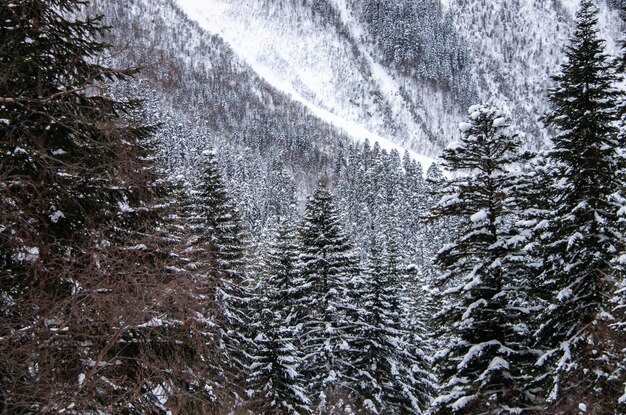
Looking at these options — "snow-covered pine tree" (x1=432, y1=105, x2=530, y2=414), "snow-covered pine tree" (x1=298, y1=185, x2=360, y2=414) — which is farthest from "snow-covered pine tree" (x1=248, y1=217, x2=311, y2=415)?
"snow-covered pine tree" (x1=432, y1=105, x2=530, y2=414)

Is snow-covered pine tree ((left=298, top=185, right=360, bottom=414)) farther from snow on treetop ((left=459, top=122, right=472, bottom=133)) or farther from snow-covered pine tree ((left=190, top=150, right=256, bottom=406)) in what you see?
snow on treetop ((left=459, top=122, right=472, bottom=133))

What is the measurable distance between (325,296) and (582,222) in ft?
36.1

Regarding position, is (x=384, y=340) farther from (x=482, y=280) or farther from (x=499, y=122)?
(x=499, y=122)

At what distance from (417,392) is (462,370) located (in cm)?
1234

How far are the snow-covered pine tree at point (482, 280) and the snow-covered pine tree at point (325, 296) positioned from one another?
7.38 m

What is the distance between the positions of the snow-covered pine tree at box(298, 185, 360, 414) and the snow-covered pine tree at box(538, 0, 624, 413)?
9.16 m

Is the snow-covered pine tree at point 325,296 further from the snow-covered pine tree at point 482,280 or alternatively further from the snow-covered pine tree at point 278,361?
the snow-covered pine tree at point 482,280

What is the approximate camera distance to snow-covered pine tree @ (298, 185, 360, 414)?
64.8 ft

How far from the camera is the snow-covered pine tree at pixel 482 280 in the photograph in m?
11.6

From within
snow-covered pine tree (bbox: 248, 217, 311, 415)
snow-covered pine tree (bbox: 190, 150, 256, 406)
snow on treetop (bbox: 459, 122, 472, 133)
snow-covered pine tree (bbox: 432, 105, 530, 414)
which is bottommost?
snow-covered pine tree (bbox: 248, 217, 311, 415)

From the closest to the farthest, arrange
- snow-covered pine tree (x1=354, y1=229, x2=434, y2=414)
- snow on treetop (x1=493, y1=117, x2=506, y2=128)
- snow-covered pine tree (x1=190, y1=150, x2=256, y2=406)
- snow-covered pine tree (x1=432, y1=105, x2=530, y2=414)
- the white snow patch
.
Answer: the white snow patch → snow-covered pine tree (x1=432, y1=105, x2=530, y2=414) → snow on treetop (x1=493, y1=117, x2=506, y2=128) → snow-covered pine tree (x1=190, y1=150, x2=256, y2=406) → snow-covered pine tree (x1=354, y1=229, x2=434, y2=414)

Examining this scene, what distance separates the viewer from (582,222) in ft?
42.4

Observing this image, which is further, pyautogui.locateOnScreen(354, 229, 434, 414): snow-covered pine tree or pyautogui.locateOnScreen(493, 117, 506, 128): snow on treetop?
pyautogui.locateOnScreen(354, 229, 434, 414): snow-covered pine tree

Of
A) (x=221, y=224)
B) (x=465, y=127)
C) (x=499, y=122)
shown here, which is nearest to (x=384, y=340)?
(x=221, y=224)
